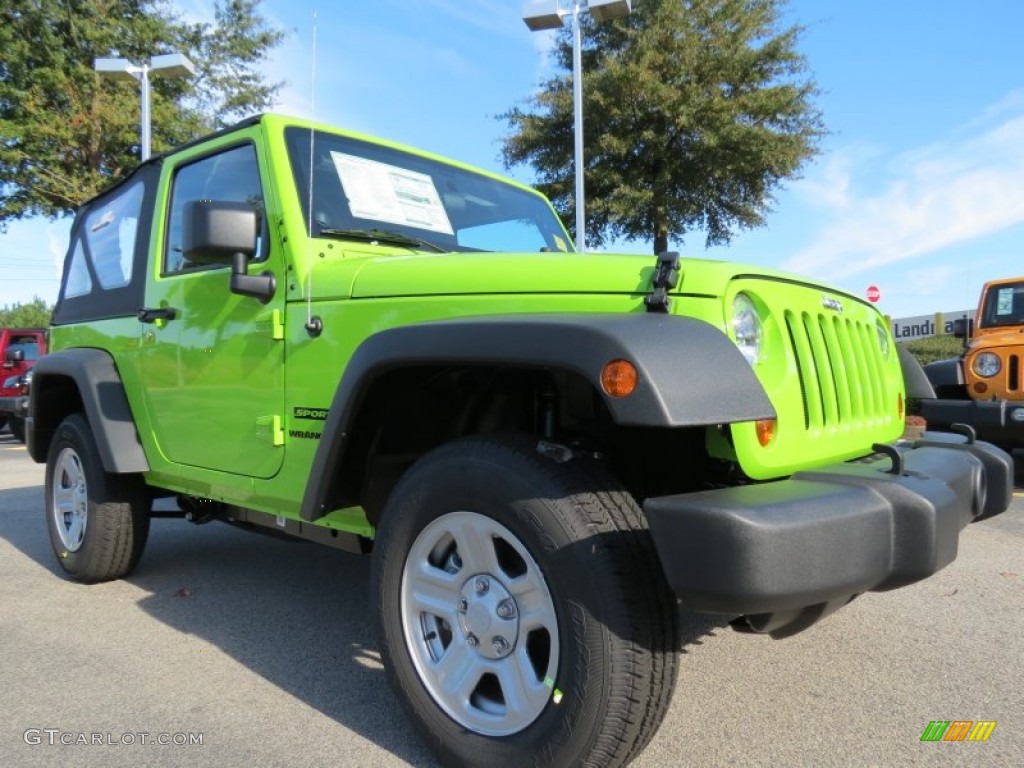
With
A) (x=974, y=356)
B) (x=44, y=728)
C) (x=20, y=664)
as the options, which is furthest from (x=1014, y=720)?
(x=974, y=356)

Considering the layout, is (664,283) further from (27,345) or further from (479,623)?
(27,345)

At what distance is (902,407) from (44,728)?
10.8ft

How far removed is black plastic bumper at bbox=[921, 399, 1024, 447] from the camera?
6594 mm

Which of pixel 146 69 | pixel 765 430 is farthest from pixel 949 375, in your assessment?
pixel 146 69

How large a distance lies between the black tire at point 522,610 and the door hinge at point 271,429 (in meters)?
0.66

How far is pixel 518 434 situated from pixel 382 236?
1.13m

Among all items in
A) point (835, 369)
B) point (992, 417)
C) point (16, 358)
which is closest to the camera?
point (835, 369)

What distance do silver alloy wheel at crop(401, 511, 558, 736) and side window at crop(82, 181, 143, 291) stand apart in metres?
2.52

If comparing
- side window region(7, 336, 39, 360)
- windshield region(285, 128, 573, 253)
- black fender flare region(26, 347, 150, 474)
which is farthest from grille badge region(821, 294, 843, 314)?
side window region(7, 336, 39, 360)

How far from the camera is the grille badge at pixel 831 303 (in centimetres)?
238

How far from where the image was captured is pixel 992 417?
22.0 ft

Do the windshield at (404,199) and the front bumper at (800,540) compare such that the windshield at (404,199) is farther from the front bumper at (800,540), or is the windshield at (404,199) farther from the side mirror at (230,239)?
the front bumper at (800,540)

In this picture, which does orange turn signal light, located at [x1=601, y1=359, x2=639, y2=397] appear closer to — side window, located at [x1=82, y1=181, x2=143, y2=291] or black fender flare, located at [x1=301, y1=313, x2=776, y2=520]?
black fender flare, located at [x1=301, y1=313, x2=776, y2=520]

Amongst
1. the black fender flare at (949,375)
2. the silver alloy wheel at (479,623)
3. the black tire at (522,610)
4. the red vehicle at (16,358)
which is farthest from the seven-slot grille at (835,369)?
the red vehicle at (16,358)
